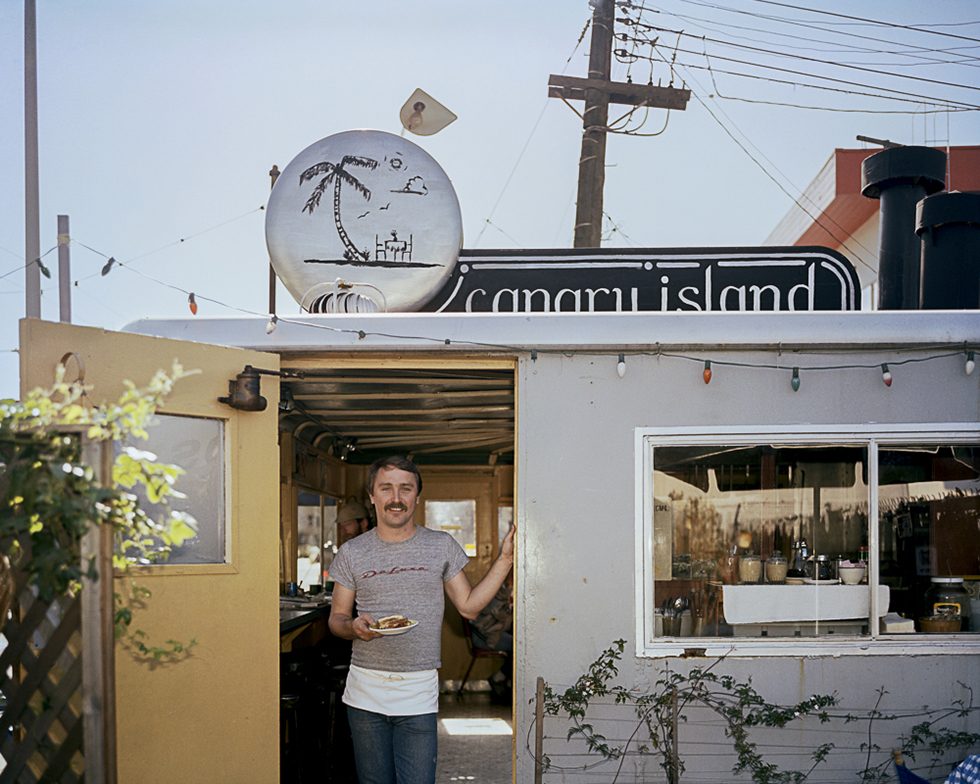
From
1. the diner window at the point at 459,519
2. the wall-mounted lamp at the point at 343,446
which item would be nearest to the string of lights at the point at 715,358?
the wall-mounted lamp at the point at 343,446

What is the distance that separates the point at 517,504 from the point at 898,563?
1976 millimetres

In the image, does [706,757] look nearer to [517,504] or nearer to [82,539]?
[517,504]

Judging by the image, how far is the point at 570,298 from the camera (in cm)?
723

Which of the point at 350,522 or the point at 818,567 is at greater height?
the point at 818,567

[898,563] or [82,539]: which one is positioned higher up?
[82,539]

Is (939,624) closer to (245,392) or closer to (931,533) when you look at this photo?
(931,533)

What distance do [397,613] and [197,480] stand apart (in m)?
1.15

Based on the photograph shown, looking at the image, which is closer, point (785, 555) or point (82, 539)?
point (82, 539)

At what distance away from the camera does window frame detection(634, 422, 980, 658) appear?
18.4ft

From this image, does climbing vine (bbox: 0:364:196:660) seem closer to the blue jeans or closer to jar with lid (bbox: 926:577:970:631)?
the blue jeans

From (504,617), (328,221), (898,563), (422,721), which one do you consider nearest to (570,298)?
(328,221)

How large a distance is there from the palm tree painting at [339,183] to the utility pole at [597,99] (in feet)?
18.7

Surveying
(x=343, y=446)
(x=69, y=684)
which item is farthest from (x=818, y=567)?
(x=343, y=446)

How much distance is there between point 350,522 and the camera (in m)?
10.3
